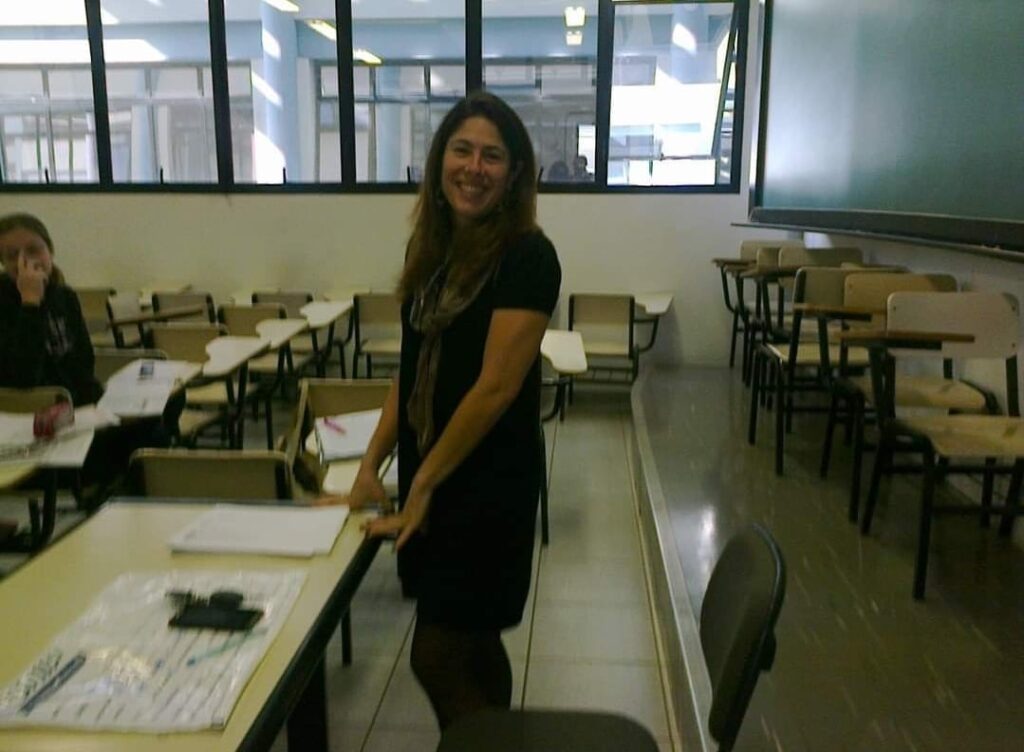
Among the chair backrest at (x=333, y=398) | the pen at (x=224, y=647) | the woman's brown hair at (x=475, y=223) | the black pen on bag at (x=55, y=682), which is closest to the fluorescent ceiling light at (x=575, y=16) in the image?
the chair backrest at (x=333, y=398)

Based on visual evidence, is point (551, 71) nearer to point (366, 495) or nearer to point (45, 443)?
point (45, 443)

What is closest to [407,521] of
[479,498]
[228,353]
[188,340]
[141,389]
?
[479,498]

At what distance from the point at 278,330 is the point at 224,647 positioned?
332 centimetres

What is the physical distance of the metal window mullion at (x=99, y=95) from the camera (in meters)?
6.52

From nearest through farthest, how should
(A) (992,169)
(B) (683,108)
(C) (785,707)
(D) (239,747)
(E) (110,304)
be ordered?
(D) (239,747) → (C) (785,707) → (A) (992,169) → (E) (110,304) → (B) (683,108)

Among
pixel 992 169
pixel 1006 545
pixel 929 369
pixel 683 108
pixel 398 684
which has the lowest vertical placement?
pixel 398 684

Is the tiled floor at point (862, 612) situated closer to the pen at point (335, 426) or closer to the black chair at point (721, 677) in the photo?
the black chair at point (721, 677)

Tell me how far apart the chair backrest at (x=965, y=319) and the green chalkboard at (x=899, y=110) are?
0.28 metres

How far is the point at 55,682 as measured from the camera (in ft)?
3.54

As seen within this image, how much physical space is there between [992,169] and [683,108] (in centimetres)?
387

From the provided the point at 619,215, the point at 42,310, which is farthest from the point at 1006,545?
the point at 619,215

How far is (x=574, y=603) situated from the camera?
2957mm

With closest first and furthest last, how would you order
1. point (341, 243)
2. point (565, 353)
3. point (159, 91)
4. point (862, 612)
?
point (862, 612) < point (565, 353) < point (341, 243) < point (159, 91)

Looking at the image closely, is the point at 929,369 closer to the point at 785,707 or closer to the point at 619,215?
the point at 785,707
